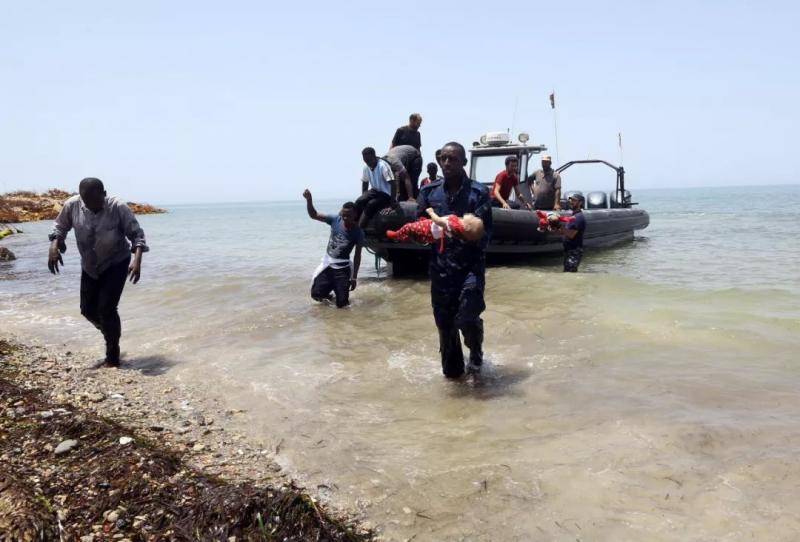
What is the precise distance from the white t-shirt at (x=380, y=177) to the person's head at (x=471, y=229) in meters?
4.63

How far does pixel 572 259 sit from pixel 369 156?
3.72 meters

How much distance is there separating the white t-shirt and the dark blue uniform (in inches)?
164

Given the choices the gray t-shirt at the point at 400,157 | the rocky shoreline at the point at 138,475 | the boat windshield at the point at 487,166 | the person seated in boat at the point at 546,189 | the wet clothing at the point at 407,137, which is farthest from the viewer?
the boat windshield at the point at 487,166

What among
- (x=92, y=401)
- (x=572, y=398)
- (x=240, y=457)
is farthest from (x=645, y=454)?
(x=92, y=401)

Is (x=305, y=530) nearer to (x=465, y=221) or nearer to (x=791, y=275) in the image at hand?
(x=465, y=221)

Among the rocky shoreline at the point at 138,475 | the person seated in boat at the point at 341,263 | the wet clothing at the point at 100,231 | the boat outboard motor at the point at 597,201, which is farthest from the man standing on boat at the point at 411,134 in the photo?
the boat outboard motor at the point at 597,201

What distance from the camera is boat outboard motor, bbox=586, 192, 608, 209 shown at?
15148mm

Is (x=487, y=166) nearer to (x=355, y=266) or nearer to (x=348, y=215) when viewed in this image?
(x=348, y=215)

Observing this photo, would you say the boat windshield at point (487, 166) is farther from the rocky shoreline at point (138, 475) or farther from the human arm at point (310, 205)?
the rocky shoreline at point (138, 475)

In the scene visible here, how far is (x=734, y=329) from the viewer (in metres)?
5.84

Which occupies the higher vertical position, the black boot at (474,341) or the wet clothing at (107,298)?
the wet clothing at (107,298)

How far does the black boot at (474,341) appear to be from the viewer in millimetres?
4379

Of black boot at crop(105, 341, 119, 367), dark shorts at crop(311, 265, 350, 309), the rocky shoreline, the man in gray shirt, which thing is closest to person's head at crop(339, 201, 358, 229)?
dark shorts at crop(311, 265, 350, 309)

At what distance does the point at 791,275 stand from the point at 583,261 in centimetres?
348
